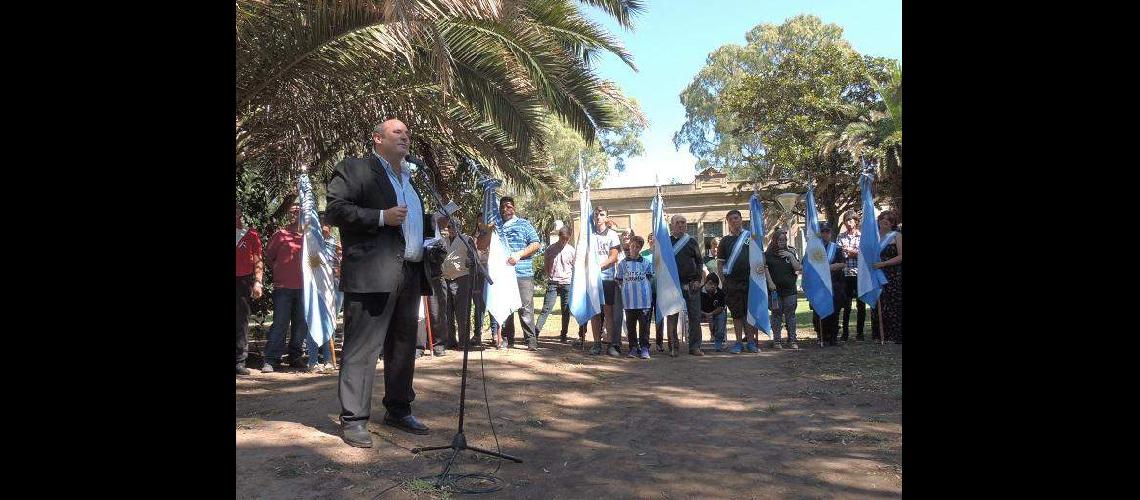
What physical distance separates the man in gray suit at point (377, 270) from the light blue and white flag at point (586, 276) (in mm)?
5505

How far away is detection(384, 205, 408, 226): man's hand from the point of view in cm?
475

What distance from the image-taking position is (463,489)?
4.09 meters

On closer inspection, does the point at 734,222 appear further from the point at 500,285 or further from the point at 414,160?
the point at 414,160

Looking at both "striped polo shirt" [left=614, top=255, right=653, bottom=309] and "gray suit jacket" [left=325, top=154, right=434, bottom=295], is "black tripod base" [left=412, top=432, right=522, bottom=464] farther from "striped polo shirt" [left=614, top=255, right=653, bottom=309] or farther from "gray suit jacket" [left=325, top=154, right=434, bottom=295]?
"striped polo shirt" [left=614, top=255, right=653, bottom=309]

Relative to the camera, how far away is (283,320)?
8.72 metres

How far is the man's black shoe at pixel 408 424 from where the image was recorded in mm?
5270

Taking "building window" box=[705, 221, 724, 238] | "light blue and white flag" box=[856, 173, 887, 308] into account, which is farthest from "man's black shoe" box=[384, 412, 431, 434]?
"building window" box=[705, 221, 724, 238]

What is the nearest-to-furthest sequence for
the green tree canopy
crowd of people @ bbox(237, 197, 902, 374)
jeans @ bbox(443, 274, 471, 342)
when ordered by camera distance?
crowd of people @ bbox(237, 197, 902, 374) → jeans @ bbox(443, 274, 471, 342) → the green tree canopy

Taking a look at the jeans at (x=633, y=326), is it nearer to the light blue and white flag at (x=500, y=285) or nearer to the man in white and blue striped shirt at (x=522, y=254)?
the man in white and blue striped shirt at (x=522, y=254)

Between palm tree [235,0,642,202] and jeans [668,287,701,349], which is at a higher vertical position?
palm tree [235,0,642,202]

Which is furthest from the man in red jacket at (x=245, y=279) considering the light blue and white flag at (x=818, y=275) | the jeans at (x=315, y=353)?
the light blue and white flag at (x=818, y=275)

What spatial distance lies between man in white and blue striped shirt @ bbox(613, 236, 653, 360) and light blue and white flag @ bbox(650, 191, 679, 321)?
12 cm

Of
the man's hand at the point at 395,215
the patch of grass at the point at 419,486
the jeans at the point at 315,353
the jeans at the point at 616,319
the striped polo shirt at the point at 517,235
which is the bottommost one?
the patch of grass at the point at 419,486

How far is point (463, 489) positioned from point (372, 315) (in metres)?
1.35
